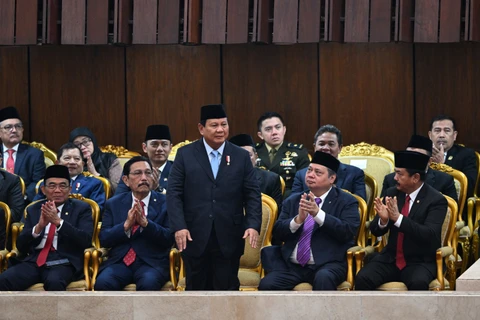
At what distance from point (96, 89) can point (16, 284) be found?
321 cm

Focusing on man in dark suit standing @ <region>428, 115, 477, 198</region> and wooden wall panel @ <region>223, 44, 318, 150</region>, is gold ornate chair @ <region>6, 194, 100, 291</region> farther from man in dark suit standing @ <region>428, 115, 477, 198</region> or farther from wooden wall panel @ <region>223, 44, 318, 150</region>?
man in dark suit standing @ <region>428, 115, 477, 198</region>

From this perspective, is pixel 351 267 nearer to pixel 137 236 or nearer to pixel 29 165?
pixel 137 236

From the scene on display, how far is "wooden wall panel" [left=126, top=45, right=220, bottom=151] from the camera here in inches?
417

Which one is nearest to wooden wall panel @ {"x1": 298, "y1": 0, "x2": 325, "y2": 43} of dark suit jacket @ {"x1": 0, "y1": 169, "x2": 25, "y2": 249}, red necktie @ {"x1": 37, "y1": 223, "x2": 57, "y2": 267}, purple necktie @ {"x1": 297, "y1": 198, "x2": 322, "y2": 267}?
purple necktie @ {"x1": 297, "y1": 198, "x2": 322, "y2": 267}

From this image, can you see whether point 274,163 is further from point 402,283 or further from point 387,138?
point 402,283

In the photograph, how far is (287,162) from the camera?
9398mm

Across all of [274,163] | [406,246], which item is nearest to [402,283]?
[406,246]

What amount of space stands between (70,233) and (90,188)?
89 centimetres

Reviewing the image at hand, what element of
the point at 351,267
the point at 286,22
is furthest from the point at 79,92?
the point at 351,267

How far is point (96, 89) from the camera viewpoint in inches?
423

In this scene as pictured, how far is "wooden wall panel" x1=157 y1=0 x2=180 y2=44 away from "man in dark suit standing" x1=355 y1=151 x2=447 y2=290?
2880mm

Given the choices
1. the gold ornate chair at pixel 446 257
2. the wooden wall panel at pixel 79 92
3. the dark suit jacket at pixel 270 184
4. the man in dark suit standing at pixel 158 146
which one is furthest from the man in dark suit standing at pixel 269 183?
the wooden wall panel at pixel 79 92

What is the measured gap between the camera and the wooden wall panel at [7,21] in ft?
32.9

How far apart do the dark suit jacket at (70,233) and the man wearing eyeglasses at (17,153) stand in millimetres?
1350
